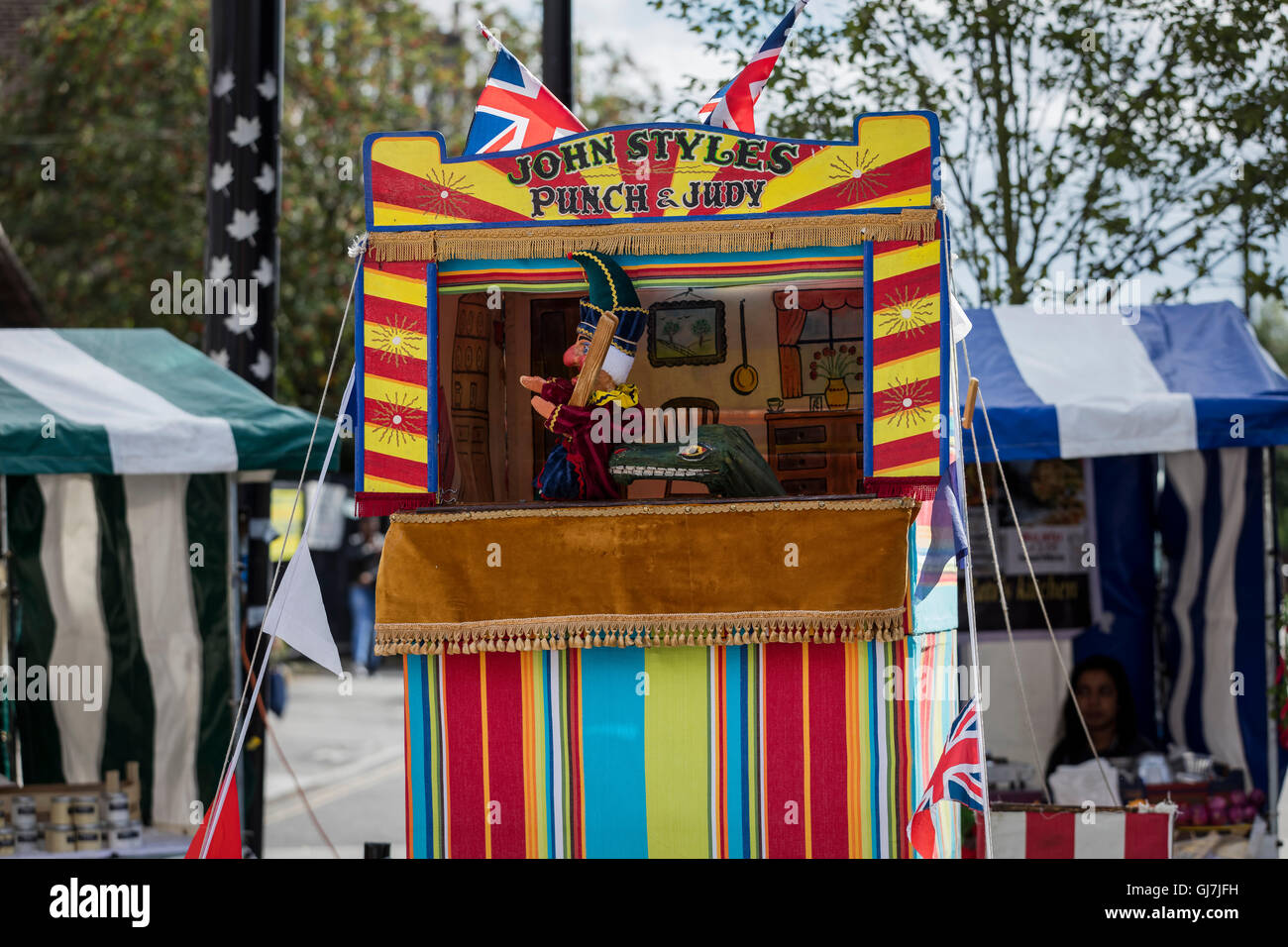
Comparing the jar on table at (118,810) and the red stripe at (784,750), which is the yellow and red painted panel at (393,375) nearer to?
the red stripe at (784,750)

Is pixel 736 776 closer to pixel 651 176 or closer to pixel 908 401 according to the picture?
pixel 908 401

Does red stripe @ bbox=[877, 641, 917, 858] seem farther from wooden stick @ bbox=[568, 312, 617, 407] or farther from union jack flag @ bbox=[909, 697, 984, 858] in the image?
wooden stick @ bbox=[568, 312, 617, 407]

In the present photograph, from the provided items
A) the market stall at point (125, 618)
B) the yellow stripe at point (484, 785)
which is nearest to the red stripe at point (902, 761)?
the yellow stripe at point (484, 785)

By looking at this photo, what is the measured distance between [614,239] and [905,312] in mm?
1177

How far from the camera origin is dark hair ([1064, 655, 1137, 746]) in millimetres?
8806

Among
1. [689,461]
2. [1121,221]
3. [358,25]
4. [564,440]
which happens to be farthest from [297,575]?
[358,25]

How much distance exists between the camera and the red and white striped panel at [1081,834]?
634 centimetres

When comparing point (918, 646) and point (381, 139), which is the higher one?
point (381, 139)

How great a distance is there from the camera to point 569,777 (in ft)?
18.5

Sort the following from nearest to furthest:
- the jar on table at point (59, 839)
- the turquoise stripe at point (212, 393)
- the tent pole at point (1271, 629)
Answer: the jar on table at point (59, 839)
the turquoise stripe at point (212, 393)
the tent pole at point (1271, 629)

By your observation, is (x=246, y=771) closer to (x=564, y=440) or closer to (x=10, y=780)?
(x=10, y=780)

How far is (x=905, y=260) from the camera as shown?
5484mm
